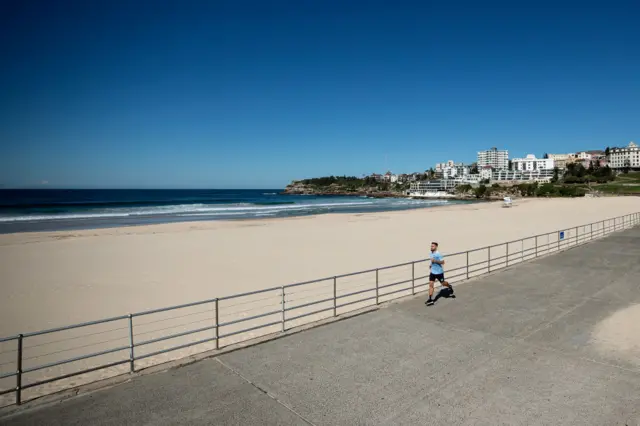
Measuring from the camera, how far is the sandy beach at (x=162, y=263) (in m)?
11.6

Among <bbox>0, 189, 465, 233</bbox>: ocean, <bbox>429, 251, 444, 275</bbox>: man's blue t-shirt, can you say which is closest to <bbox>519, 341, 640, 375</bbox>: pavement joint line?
<bbox>429, 251, 444, 275</bbox>: man's blue t-shirt

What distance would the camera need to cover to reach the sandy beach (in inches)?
455

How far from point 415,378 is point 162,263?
1451 centimetres

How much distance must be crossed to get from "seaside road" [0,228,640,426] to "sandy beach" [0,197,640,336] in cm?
599

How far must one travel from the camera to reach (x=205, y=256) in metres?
19.2

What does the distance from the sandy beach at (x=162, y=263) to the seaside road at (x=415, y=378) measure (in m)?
5.99

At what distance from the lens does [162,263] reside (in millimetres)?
17531

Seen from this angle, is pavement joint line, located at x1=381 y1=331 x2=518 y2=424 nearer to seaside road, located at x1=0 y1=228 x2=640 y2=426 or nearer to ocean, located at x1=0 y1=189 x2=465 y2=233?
seaside road, located at x1=0 y1=228 x2=640 y2=426

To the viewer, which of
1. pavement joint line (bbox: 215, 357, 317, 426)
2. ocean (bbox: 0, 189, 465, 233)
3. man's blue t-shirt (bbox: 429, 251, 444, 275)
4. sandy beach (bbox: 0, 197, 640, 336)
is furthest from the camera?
ocean (bbox: 0, 189, 465, 233)

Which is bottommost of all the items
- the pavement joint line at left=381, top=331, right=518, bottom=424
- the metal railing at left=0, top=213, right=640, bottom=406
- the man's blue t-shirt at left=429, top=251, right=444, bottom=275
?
the metal railing at left=0, top=213, right=640, bottom=406

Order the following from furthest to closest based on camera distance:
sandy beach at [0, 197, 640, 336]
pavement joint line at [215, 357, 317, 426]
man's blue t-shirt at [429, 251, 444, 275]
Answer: sandy beach at [0, 197, 640, 336], man's blue t-shirt at [429, 251, 444, 275], pavement joint line at [215, 357, 317, 426]

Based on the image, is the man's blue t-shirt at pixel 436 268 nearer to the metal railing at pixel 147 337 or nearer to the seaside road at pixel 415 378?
the metal railing at pixel 147 337

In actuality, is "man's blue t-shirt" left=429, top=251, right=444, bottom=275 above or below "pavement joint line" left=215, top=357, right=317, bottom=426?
above

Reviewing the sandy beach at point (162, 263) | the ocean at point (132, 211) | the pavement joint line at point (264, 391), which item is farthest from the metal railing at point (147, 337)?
the ocean at point (132, 211)
